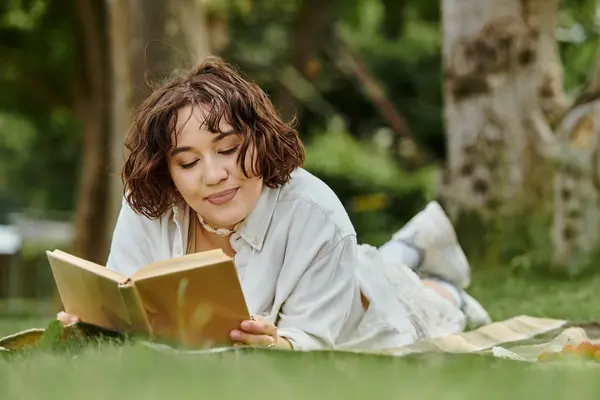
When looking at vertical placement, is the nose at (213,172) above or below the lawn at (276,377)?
above

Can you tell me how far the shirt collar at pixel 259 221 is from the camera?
3004 mm

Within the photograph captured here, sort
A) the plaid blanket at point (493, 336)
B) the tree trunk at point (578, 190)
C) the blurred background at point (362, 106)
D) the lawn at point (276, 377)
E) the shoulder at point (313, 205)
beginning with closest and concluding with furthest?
the lawn at point (276, 377) < the shoulder at point (313, 205) < the plaid blanket at point (493, 336) < the tree trunk at point (578, 190) < the blurred background at point (362, 106)

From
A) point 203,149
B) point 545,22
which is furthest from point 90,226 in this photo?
point 203,149

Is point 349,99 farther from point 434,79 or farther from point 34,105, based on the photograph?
point 34,105

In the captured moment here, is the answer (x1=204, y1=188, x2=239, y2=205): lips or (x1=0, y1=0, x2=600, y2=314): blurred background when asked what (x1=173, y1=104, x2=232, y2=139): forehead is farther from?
(x1=0, y1=0, x2=600, y2=314): blurred background

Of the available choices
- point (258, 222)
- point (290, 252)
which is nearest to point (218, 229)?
point (258, 222)

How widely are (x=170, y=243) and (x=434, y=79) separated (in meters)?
13.9

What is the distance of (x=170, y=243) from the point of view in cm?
316

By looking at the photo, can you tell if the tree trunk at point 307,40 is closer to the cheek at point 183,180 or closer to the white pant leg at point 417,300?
the white pant leg at point 417,300

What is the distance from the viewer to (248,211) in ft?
9.75

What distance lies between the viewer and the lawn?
4.99ft

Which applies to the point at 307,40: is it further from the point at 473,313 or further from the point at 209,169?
the point at 209,169

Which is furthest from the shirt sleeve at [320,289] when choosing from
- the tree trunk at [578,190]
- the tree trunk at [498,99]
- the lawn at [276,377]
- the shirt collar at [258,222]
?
the tree trunk at [498,99]

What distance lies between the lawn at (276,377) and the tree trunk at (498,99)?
18.5 ft
